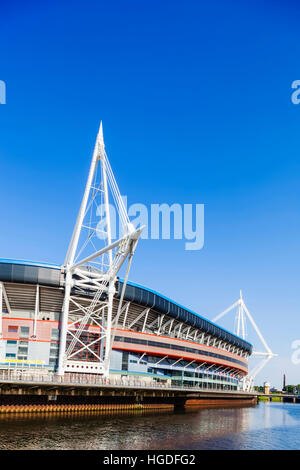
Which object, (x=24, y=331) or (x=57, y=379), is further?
(x=24, y=331)

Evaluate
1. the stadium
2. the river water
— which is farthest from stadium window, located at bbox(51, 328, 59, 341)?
the river water

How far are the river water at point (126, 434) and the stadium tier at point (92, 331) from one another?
14.4m

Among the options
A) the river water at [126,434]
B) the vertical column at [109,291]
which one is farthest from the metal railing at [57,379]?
the river water at [126,434]

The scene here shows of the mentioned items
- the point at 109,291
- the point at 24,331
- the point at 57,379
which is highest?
the point at 109,291

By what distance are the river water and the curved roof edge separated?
65.2 ft

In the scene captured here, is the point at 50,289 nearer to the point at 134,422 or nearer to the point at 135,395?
the point at 135,395

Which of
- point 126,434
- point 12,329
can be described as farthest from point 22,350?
A: point 126,434

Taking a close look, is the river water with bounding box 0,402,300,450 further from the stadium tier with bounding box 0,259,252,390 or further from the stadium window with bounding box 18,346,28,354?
the stadium window with bounding box 18,346,28,354

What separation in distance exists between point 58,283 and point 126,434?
28.7 metres

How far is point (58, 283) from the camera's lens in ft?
205

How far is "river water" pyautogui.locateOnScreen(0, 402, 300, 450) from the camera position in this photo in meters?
32.9

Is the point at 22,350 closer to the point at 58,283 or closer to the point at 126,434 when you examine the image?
the point at 58,283

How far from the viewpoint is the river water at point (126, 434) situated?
108ft
